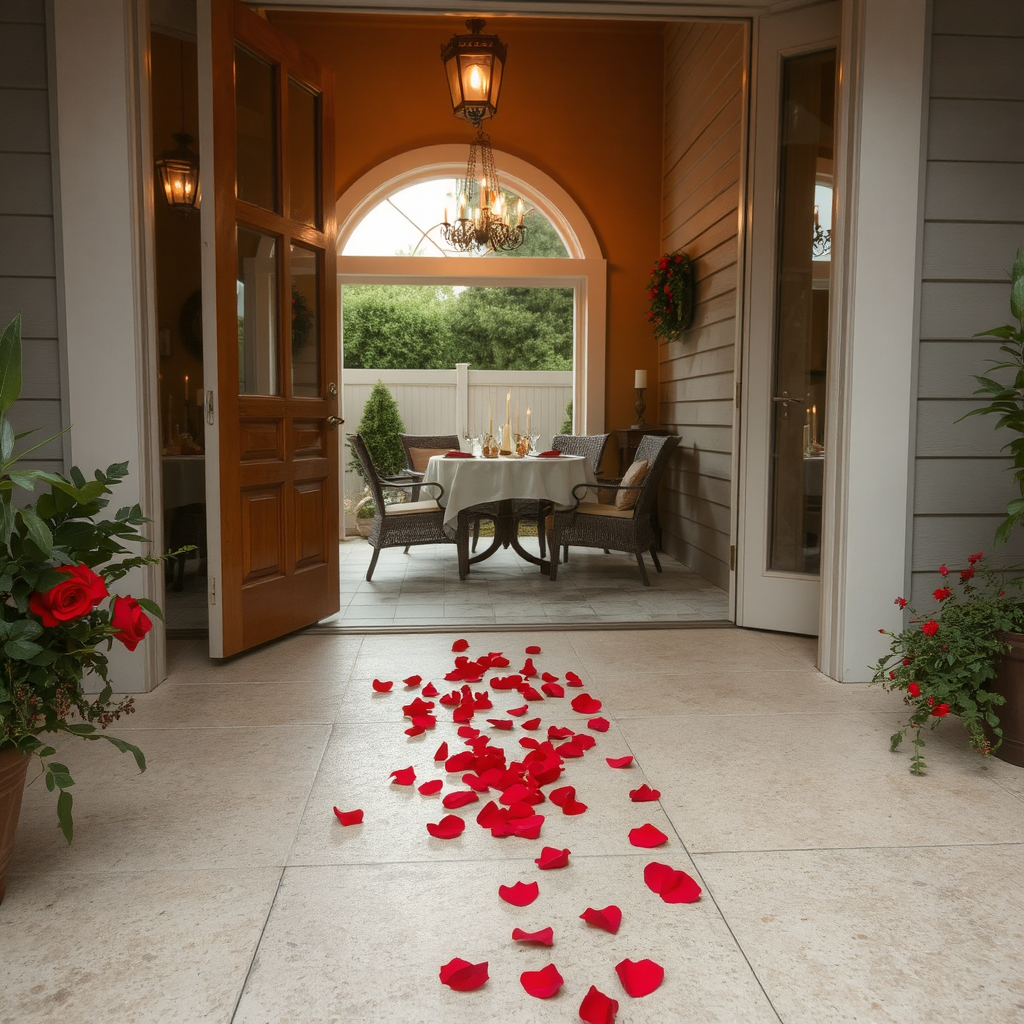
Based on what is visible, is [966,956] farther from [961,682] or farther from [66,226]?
[66,226]

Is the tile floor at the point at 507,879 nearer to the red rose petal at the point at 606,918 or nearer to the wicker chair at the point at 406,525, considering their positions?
the red rose petal at the point at 606,918

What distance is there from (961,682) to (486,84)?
3.94 metres

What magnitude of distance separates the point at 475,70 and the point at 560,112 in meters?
2.41

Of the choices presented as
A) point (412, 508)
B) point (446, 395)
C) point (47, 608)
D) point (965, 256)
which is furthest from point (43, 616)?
point (446, 395)

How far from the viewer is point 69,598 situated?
170 cm

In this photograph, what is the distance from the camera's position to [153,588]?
3.27m

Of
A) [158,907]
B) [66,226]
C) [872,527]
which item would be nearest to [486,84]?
[66,226]

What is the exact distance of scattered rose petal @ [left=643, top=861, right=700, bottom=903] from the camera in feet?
5.85

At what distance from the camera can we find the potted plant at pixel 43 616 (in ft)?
5.54

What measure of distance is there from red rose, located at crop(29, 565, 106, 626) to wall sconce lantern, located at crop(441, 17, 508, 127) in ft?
13.1

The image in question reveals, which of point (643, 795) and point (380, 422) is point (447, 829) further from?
point (380, 422)

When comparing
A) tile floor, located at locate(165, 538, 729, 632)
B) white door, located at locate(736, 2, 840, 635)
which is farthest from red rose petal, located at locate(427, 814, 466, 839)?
white door, located at locate(736, 2, 840, 635)

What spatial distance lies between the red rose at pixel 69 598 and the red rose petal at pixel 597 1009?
44.1 inches

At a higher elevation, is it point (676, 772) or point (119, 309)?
point (119, 309)
